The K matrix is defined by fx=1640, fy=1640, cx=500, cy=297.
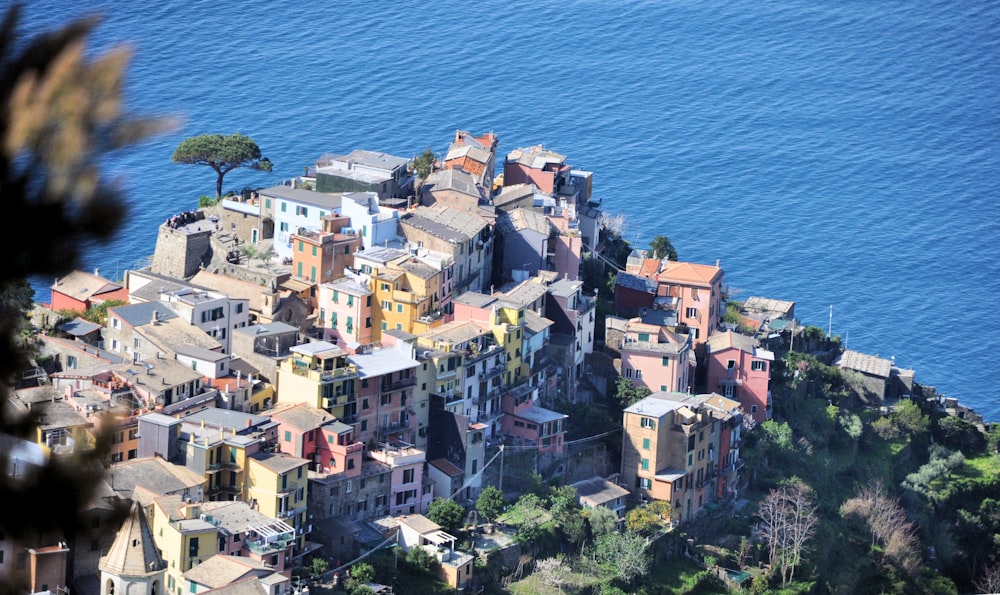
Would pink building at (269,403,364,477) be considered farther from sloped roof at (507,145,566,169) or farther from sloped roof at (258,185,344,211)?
sloped roof at (507,145,566,169)

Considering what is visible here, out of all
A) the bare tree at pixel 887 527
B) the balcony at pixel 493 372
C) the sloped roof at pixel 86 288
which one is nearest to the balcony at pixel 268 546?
the balcony at pixel 493 372

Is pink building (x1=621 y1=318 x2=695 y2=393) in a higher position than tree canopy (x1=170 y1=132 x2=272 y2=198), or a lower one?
lower

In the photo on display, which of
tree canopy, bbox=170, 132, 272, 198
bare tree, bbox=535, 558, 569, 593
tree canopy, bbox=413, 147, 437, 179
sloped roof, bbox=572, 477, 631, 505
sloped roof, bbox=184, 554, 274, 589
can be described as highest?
tree canopy, bbox=170, 132, 272, 198

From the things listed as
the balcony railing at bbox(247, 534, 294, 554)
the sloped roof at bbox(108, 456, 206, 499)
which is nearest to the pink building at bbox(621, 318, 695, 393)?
the balcony railing at bbox(247, 534, 294, 554)

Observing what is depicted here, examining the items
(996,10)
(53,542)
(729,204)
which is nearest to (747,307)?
(729,204)

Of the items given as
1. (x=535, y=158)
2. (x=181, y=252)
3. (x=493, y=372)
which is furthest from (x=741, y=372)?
(x=181, y=252)

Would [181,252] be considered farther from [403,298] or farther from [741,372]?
[741,372]
